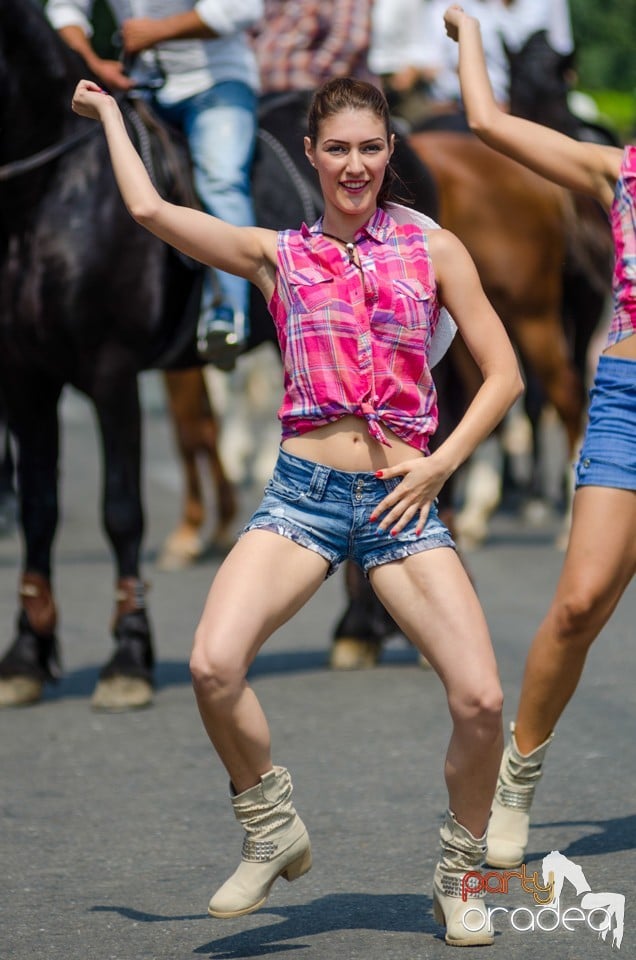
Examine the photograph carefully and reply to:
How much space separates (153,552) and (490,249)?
2.72 m

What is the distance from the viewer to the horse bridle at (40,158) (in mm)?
6934

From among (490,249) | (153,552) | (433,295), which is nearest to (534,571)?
(490,249)

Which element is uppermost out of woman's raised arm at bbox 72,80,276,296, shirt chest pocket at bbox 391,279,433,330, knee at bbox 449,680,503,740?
woman's raised arm at bbox 72,80,276,296

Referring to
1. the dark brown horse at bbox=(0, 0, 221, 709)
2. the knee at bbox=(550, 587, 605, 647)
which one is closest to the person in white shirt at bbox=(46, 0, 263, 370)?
the dark brown horse at bbox=(0, 0, 221, 709)

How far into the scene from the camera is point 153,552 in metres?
11.1

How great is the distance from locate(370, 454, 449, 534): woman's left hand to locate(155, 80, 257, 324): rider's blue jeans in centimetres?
320

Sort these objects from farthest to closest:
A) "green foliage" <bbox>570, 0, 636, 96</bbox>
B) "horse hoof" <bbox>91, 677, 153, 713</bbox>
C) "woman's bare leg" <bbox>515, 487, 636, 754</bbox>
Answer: "green foliage" <bbox>570, 0, 636, 96</bbox> < "horse hoof" <bbox>91, 677, 153, 713</bbox> < "woman's bare leg" <bbox>515, 487, 636, 754</bbox>

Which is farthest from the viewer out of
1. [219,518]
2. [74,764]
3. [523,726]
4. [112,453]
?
[219,518]

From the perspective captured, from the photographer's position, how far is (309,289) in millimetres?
4262

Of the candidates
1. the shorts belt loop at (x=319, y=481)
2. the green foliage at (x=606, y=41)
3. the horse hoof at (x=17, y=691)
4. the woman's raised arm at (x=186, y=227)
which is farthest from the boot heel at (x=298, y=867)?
the green foliage at (x=606, y=41)

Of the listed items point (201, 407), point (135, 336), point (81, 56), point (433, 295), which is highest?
point (81, 56)

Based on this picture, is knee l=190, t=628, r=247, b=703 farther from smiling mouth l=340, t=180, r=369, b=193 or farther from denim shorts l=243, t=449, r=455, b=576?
smiling mouth l=340, t=180, r=369, b=193

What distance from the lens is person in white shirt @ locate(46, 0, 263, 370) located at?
7.22 m

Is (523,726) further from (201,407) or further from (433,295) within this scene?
(201,407)
